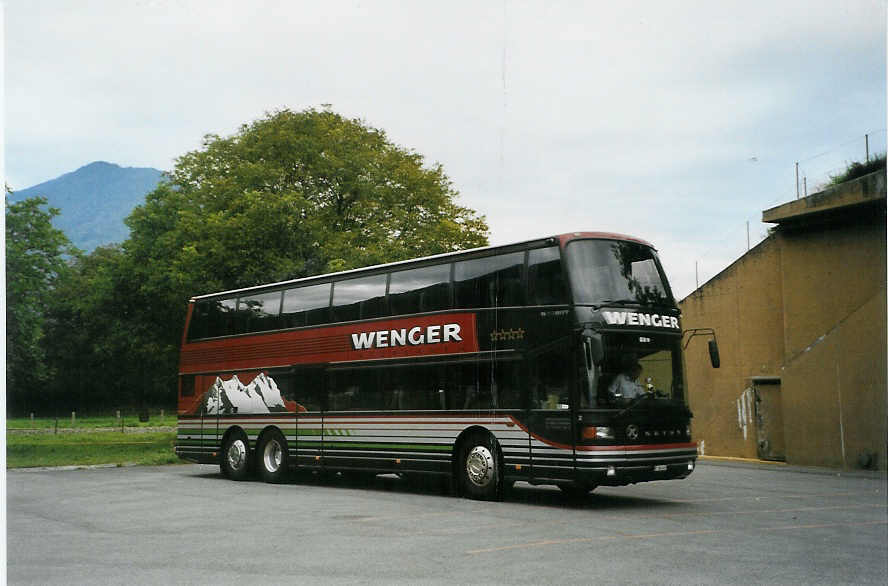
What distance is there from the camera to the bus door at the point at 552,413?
13383mm

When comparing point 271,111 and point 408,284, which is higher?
point 271,111

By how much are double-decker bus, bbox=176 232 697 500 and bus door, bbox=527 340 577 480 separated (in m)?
0.02

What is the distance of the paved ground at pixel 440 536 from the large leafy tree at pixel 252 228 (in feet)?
39.0

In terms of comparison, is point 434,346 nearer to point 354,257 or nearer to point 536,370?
point 536,370

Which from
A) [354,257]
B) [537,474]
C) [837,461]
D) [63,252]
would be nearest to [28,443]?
[63,252]

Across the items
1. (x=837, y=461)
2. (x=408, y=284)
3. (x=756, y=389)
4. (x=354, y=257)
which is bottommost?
(x=837, y=461)

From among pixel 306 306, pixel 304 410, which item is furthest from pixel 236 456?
pixel 306 306

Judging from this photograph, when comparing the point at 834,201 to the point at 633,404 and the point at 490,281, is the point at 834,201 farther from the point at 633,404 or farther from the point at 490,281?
the point at 633,404

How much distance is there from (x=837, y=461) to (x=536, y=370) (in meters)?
11.7

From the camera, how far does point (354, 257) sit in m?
29.2

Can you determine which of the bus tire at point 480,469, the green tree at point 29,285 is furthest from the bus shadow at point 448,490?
the green tree at point 29,285

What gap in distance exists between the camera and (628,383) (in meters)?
13.5

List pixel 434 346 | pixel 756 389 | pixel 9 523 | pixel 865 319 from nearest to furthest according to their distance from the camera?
1. pixel 9 523
2. pixel 434 346
3. pixel 865 319
4. pixel 756 389

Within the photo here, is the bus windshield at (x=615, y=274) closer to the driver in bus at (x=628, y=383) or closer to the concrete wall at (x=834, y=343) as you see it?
the driver in bus at (x=628, y=383)
